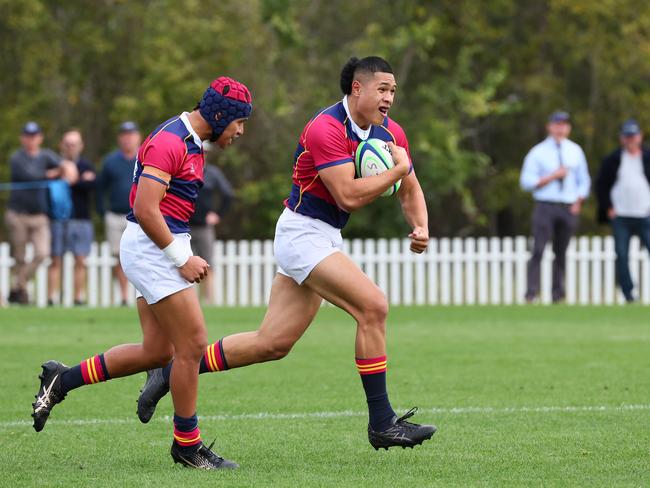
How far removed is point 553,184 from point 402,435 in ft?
40.4

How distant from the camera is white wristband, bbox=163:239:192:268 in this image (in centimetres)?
701

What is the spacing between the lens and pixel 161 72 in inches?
1240

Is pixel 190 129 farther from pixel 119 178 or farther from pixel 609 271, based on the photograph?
pixel 609 271

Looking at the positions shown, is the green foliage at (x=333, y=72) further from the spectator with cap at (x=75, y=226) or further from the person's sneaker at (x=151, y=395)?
the person's sneaker at (x=151, y=395)

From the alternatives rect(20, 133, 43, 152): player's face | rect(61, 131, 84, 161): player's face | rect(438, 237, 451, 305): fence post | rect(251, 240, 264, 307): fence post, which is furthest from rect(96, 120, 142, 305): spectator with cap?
rect(438, 237, 451, 305): fence post

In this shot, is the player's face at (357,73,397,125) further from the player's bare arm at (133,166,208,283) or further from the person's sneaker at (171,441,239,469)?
the person's sneaker at (171,441,239,469)

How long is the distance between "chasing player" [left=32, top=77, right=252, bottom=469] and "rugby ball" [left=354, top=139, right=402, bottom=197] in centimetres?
72

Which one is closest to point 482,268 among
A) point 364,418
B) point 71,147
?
point 71,147

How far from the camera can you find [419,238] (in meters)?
7.72

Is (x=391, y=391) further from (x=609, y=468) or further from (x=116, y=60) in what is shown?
(x=116, y=60)

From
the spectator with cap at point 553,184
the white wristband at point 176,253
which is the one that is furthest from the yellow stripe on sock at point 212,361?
the spectator with cap at point 553,184

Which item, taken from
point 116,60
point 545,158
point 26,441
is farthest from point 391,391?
point 116,60

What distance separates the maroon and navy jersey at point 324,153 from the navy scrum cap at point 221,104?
598 mm

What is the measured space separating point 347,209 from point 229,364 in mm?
1184
